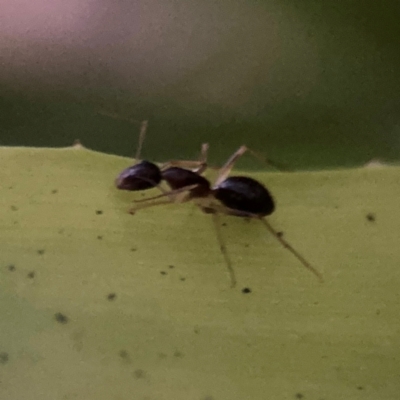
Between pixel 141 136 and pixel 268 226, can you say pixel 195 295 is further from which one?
pixel 141 136

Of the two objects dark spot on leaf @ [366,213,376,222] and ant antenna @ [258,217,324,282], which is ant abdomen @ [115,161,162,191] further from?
dark spot on leaf @ [366,213,376,222]

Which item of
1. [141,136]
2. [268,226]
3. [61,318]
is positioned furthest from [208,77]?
[61,318]

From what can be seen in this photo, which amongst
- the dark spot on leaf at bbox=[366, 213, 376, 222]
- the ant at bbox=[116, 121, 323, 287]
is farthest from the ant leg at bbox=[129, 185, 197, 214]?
the dark spot on leaf at bbox=[366, 213, 376, 222]

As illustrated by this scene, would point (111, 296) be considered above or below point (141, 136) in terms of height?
below

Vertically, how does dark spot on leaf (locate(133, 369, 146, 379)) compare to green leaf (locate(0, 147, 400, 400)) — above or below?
below

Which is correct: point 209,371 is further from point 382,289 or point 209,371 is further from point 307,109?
point 307,109

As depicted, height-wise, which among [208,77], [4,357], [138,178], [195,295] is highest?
[208,77]

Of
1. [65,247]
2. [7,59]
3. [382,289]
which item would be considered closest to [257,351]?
[382,289]

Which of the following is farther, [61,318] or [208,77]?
[208,77]
